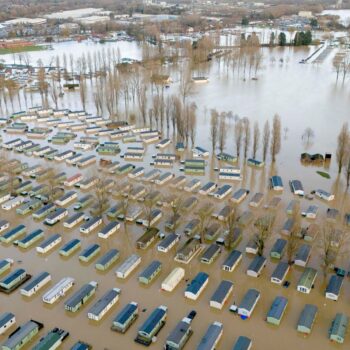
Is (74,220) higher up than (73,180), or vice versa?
(73,180)

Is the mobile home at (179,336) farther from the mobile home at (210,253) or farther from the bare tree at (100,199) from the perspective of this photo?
the bare tree at (100,199)

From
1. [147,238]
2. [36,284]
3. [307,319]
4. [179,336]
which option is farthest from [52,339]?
[307,319]

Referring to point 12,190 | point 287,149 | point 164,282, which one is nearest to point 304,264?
point 164,282

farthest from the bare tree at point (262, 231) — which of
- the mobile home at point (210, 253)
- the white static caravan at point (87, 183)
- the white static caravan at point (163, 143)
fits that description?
the white static caravan at point (163, 143)

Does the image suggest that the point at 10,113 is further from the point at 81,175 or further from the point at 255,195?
the point at 255,195

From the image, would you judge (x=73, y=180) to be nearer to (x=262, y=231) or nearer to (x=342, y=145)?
(x=262, y=231)
